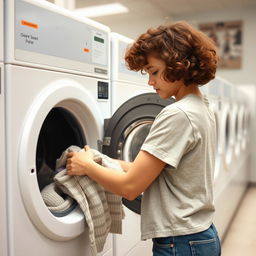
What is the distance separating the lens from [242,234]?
2502mm

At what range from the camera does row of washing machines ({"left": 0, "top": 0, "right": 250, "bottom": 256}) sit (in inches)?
30.0

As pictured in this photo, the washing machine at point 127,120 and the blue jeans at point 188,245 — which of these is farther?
the washing machine at point 127,120

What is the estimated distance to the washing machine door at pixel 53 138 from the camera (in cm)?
79

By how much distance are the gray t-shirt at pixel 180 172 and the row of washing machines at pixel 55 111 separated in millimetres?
227

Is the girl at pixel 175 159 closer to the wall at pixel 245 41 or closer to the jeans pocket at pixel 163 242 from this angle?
the jeans pocket at pixel 163 242

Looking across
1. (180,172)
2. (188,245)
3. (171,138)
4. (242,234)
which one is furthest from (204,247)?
(242,234)

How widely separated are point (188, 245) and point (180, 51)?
19.0 inches

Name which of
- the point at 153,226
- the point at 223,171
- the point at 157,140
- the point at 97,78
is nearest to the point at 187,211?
the point at 153,226

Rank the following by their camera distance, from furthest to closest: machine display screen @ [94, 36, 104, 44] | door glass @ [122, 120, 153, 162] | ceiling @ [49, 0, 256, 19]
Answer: ceiling @ [49, 0, 256, 19]
door glass @ [122, 120, 153, 162]
machine display screen @ [94, 36, 104, 44]

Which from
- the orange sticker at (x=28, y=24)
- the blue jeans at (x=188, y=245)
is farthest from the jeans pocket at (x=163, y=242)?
the orange sticker at (x=28, y=24)

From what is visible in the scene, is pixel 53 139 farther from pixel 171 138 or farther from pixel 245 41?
pixel 245 41

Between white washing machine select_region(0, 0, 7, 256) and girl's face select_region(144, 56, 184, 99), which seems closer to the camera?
white washing machine select_region(0, 0, 7, 256)

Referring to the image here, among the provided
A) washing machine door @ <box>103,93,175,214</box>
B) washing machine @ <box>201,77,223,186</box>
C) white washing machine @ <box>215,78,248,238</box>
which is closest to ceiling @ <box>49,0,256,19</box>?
white washing machine @ <box>215,78,248,238</box>

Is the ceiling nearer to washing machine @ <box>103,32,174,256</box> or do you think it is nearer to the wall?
the wall
